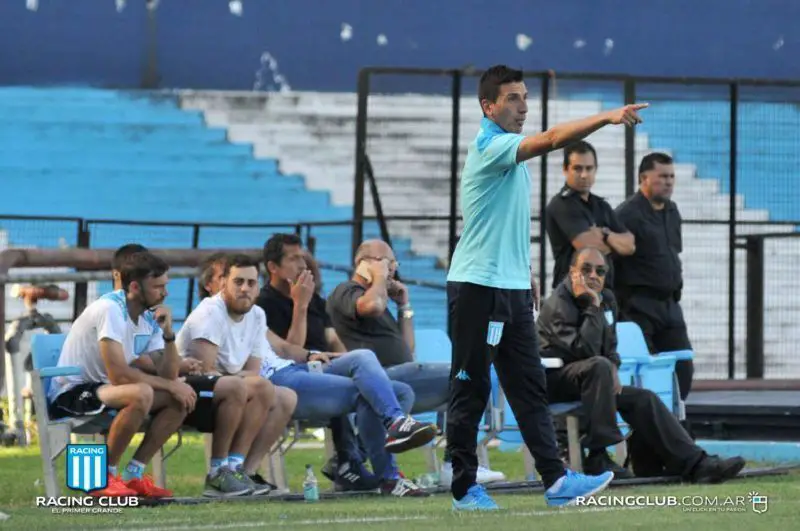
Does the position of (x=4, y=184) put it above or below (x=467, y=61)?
below

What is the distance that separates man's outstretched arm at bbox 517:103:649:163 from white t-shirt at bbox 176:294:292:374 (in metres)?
2.42

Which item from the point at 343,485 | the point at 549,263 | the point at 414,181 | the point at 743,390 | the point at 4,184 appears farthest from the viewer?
the point at 4,184

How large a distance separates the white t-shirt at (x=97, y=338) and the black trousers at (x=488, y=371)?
1.77m

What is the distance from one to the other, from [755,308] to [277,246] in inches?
249

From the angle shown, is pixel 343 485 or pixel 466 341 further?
pixel 343 485

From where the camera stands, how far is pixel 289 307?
359 inches

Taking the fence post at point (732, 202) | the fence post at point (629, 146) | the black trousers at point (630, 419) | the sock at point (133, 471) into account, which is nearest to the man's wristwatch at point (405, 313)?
the black trousers at point (630, 419)

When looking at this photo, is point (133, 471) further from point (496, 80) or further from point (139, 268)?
point (496, 80)

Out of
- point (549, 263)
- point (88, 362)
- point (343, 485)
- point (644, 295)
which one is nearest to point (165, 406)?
point (88, 362)

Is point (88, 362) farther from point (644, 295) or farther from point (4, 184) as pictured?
point (4, 184)

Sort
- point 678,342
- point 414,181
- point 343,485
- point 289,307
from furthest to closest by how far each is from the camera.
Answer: point 414,181
point 678,342
point 289,307
point 343,485

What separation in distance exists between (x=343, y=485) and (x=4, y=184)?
1164cm

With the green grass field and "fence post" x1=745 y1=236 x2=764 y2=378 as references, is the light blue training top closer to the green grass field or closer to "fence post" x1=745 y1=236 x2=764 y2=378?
the green grass field

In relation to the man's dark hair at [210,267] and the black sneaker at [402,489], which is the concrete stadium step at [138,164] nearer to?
the man's dark hair at [210,267]
